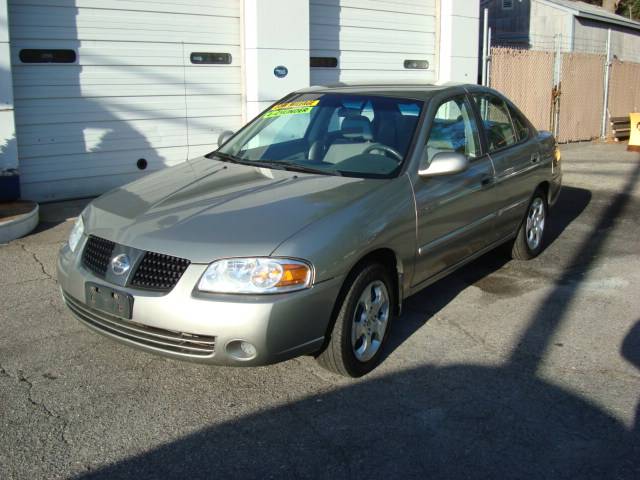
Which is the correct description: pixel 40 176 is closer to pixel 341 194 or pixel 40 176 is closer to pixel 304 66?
pixel 304 66

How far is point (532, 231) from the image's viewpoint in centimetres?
672

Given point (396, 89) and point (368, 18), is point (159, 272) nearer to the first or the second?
point (396, 89)

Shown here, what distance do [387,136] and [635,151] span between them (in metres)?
11.8

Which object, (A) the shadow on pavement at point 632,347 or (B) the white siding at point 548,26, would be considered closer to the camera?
(A) the shadow on pavement at point 632,347

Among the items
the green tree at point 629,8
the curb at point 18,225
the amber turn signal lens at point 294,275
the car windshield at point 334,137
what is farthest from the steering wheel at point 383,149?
the green tree at point 629,8

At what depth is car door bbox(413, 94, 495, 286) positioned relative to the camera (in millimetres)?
4660

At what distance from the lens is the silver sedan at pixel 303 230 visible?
3.57m

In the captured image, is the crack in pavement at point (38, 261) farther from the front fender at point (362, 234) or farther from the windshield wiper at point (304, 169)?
the front fender at point (362, 234)

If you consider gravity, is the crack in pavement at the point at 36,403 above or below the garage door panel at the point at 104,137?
below

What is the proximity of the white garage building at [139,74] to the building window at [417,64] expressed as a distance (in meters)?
1.31

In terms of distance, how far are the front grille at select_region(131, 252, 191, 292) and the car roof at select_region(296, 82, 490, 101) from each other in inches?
89.7

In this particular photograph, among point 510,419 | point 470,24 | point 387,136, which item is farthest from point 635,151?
point 510,419

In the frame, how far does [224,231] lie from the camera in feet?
12.3

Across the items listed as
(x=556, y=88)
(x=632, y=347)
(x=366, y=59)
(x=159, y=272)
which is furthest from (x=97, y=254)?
(x=556, y=88)
